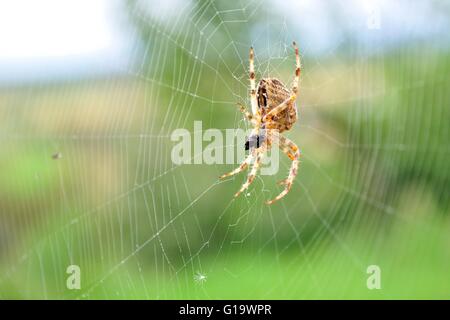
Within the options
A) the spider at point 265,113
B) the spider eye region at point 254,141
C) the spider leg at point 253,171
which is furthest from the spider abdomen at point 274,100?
the spider leg at point 253,171

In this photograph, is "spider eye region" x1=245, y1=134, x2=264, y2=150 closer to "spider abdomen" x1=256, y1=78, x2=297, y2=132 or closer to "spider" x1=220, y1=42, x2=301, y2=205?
"spider" x1=220, y1=42, x2=301, y2=205

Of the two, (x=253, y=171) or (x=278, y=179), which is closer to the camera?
(x=253, y=171)

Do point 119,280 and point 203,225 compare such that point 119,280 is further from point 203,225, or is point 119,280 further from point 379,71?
point 379,71

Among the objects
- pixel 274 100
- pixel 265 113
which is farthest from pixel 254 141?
pixel 274 100

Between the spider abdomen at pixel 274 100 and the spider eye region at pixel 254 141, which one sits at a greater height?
the spider abdomen at pixel 274 100

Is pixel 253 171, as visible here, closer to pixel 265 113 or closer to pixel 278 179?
pixel 265 113

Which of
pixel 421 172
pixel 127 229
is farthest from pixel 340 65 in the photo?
pixel 127 229

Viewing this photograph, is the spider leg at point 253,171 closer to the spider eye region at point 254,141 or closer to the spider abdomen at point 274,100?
the spider eye region at point 254,141
